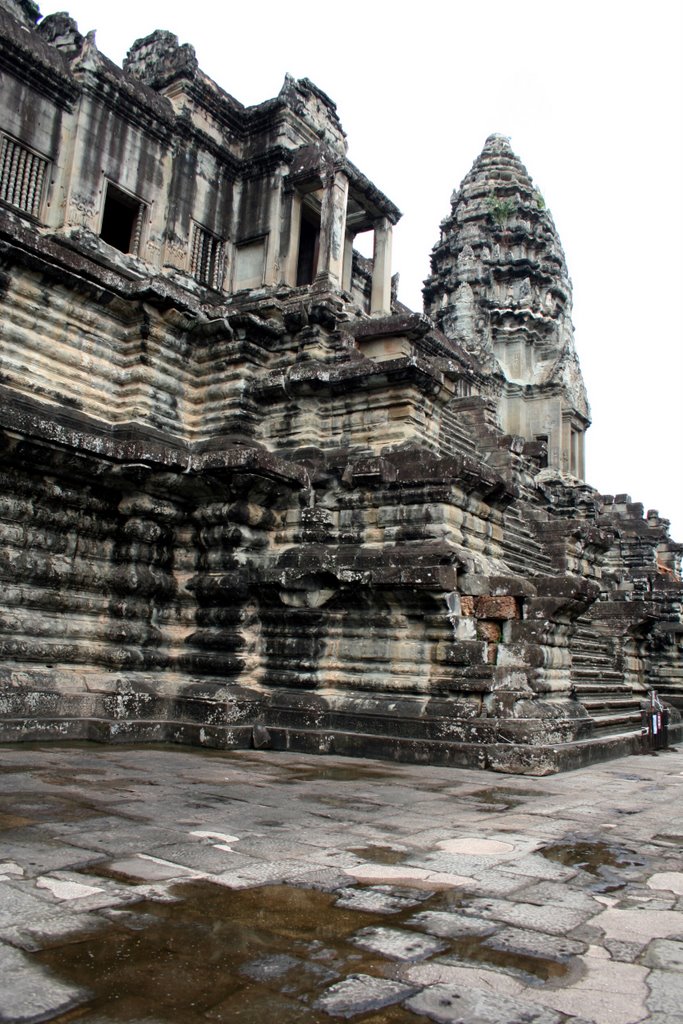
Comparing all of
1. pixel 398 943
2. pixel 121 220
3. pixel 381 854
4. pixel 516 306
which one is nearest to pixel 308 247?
pixel 121 220

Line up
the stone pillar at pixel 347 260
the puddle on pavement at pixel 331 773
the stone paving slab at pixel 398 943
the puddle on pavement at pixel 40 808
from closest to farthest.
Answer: the stone paving slab at pixel 398 943, the puddle on pavement at pixel 40 808, the puddle on pavement at pixel 331 773, the stone pillar at pixel 347 260

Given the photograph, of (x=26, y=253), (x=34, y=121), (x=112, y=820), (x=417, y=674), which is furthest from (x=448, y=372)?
(x=112, y=820)

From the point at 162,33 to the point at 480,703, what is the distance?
13.5m

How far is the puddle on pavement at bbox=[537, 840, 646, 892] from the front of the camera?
4484 mm

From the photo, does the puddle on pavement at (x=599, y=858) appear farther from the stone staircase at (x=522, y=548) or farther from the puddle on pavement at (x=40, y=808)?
the stone staircase at (x=522, y=548)

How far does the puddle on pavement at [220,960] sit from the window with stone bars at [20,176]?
36.4 ft

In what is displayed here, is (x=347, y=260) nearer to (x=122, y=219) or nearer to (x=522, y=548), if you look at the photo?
(x=122, y=219)

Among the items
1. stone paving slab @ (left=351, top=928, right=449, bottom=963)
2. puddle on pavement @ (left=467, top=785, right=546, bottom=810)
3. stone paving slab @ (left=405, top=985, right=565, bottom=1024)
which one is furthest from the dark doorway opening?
stone paving slab @ (left=405, top=985, right=565, bottom=1024)

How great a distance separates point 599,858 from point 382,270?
516 inches

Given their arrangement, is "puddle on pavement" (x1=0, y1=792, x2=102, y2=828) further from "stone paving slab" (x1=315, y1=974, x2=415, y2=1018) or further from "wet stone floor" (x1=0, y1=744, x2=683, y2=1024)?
"stone paving slab" (x1=315, y1=974, x2=415, y2=1018)

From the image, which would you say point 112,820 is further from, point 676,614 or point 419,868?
point 676,614

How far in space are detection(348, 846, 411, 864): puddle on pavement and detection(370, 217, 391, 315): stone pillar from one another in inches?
482

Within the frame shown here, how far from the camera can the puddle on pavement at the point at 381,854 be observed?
4535mm

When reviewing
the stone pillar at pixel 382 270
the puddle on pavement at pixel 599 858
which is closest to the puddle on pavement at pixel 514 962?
the puddle on pavement at pixel 599 858
